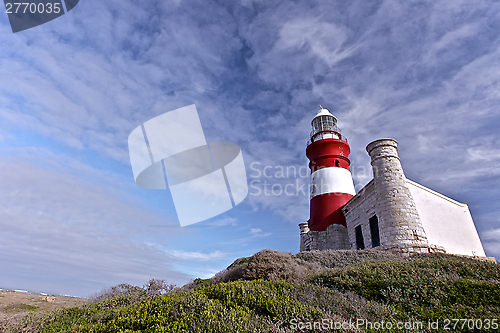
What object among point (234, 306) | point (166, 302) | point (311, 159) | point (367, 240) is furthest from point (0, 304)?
point (311, 159)

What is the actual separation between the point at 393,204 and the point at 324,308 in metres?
10.2

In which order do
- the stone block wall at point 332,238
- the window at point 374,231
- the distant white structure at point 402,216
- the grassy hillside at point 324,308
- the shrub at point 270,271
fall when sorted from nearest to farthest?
the grassy hillside at point 324,308 < the shrub at point 270,271 < the distant white structure at point 402,216 < the window at point 374,231 < the stone block wall at point 332,238

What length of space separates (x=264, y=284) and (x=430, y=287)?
3.70 meters

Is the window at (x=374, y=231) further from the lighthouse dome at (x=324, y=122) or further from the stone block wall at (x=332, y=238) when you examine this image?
the lighthouse dome at (x=324, y=122)

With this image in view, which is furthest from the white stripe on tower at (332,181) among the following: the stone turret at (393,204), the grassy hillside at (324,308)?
the grassy hillside at (324,308)

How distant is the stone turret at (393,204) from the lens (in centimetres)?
1191

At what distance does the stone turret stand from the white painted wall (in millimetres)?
897

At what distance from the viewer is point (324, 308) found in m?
4.44

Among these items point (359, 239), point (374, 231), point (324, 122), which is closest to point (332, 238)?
point (359, 239)

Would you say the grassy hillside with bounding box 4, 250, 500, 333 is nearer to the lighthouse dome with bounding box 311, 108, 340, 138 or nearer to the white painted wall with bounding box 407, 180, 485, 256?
the white painted wall with bounding box 407, 180, 485, 256

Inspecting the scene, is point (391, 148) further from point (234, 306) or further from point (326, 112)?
point (234, 306)

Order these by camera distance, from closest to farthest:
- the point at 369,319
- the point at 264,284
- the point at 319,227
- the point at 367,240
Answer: the point at 369,319
the point at 264,284
the point at 367,240
the point at 319,227

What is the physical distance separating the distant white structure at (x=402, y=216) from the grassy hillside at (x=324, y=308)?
17.4 feet

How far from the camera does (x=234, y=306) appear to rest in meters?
4.75
